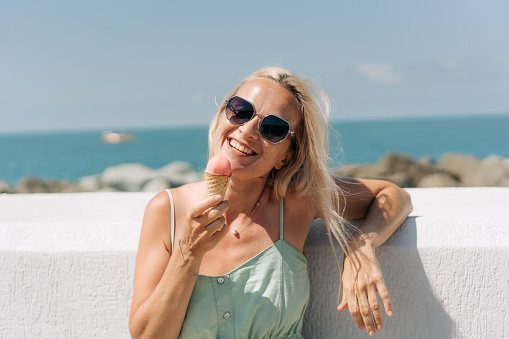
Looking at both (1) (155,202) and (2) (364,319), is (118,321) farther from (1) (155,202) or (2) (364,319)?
(2) (364,319)

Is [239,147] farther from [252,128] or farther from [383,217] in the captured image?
[383,217]

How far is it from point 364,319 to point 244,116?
3.35 feet

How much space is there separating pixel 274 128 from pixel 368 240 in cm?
66

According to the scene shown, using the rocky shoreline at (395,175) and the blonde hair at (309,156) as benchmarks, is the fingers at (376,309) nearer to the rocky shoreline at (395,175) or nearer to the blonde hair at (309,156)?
the blonde hair at (309,156)

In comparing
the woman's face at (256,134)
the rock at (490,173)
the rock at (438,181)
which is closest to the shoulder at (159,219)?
the woman's face at (256,134)

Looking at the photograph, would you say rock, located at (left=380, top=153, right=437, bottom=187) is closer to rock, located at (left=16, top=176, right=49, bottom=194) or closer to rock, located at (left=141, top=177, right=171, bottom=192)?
rock, located at (left=141, top=177, right=171, bottom=192)

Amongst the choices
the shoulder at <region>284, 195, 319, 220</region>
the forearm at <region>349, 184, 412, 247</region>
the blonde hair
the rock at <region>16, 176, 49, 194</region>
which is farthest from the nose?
the rock at <region>16, 176, 49, 194</region>

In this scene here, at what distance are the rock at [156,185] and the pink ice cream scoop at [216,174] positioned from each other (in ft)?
58.5

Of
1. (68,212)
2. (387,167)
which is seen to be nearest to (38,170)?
(387,167)

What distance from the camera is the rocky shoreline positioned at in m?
18.5

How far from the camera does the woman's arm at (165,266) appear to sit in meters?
1.86

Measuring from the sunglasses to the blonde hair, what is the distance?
18 cm

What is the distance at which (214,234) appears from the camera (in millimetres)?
1903

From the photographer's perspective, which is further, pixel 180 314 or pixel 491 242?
pixel 491 242
